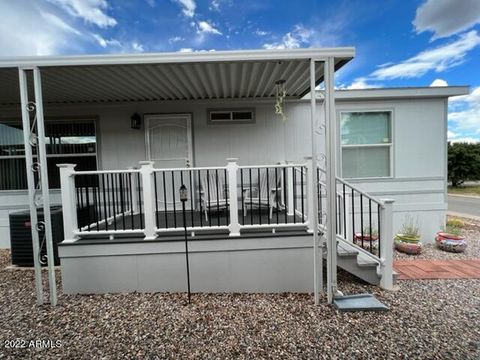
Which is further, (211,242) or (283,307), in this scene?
(211,242)

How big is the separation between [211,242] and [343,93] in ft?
12.2

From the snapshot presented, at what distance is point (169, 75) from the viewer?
3.44 meters

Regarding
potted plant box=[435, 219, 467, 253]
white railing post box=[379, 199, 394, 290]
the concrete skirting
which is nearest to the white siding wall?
potted plant box=[435, 219, 467, 253]

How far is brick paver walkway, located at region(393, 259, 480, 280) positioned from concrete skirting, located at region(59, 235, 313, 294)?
162 cm

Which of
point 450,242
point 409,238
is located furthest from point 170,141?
→ point 450,242

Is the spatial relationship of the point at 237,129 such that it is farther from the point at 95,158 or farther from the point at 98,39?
the point at 98,39

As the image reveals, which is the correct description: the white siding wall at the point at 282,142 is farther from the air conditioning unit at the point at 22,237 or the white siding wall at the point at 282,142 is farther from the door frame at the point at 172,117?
the air conditioning unit at the point at 22,237

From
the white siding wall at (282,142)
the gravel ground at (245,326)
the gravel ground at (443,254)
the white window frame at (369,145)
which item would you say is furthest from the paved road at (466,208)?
the gravel ground at (245,326)

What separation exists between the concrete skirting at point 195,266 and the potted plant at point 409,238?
2502mm

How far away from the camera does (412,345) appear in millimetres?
2023

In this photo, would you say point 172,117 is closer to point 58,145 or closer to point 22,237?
point 58,145

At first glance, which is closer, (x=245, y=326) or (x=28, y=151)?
(x=245, y=326)

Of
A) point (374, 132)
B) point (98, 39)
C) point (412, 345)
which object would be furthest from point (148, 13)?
point (412, 345)

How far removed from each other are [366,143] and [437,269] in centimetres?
243
